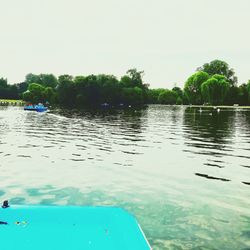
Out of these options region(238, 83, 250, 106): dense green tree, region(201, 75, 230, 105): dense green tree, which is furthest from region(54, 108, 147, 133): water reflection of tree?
region(238, 83, 250, 106): dense green tree

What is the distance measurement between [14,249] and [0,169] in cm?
1304

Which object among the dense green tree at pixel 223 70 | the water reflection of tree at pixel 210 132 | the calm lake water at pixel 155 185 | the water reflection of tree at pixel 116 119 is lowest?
the calm lake water at pixel 155 185

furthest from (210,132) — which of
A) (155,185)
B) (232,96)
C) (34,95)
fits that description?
(34,95)

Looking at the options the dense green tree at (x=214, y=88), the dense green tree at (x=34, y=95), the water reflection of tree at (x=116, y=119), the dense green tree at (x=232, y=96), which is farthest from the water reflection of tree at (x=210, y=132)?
the dense green tree at (x=34, y=95)

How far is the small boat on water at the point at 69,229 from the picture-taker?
584 centimetres

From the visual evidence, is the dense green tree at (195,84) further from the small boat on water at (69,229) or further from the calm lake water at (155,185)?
the small boat on water at (69,229)

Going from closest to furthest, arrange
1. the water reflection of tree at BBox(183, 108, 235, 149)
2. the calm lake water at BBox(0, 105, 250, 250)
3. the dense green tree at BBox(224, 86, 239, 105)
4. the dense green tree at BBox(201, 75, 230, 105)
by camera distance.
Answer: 1. the calm lake water at BBox(0, 105, 250, 250)
2. the water reflection of tree at BBox(183, 108, 235, 149)
3. the dense green tree at BBox(201, 75, 230, 105)
4. the dense green tree at BBox(224, 86, 239, 105)

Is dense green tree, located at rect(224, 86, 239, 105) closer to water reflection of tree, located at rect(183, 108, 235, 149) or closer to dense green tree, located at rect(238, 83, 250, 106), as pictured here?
dense green tree, located at rect(238, 83, 250, 106)

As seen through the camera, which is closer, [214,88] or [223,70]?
[214,88]

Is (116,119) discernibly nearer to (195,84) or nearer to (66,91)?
(195,84)

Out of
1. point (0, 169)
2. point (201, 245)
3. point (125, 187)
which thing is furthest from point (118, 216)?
point (0, 169)

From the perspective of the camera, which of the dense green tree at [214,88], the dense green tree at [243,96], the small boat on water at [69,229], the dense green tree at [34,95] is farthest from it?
the dense green tree at [34,95]

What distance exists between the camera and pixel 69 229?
6449 millimetres

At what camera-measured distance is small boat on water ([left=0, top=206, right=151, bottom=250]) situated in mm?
5844
